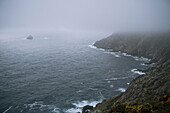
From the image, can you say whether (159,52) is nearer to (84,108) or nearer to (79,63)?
(79,63)

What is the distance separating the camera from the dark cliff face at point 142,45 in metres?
101

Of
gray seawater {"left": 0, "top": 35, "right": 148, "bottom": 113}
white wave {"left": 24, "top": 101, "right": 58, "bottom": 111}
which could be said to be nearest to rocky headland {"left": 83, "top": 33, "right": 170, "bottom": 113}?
gray seawater {"left": 0, "top": 35, "right": 148, "bottom": 113}

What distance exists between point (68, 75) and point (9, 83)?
91.9 ft

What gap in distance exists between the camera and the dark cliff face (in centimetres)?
10100

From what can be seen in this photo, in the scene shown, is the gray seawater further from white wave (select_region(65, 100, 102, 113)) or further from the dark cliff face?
the dark cliff face

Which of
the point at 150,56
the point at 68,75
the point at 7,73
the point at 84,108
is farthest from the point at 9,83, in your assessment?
the point at 150,56

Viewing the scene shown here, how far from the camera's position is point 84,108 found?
39812 millimetres

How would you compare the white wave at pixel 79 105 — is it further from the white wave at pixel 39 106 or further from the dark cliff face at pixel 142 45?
the dark cliff face at pixel 142 45

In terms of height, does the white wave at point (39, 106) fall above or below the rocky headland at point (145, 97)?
below

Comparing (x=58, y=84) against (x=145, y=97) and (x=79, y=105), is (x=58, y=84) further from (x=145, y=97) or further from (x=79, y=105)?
(x=145, y=97)

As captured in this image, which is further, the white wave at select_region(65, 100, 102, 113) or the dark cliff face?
the dark cliff face

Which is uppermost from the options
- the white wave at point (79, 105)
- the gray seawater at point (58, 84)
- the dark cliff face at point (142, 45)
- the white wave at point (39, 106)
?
the dark cliff face at point (142, 45)

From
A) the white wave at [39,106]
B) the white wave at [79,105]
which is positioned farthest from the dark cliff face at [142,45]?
the white wave at [39,106]

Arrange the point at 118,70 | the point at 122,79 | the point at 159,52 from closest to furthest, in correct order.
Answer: the point at 122,79 → the point at 118,70 → the point at 159,52
